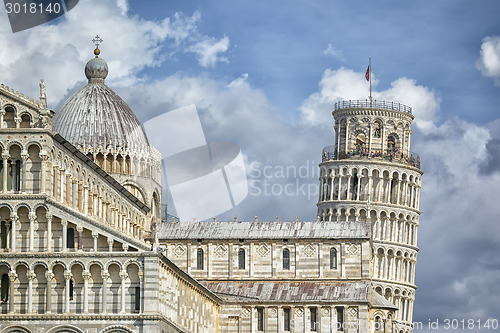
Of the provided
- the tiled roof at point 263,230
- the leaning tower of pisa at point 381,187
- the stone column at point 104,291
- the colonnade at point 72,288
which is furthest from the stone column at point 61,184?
the leaning tower of pisa at point 381,187

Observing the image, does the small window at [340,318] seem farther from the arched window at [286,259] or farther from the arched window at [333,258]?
the arched window at [286,259]

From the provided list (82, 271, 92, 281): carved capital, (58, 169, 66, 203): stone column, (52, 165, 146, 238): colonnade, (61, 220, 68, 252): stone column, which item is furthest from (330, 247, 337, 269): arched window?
(61, 220, 68, 252): stone column

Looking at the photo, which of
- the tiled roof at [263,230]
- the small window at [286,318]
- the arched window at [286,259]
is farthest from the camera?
the tiled roof at [263,230]

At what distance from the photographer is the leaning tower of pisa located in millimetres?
174125

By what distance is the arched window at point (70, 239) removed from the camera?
10094cm

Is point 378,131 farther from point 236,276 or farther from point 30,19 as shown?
point 30,19

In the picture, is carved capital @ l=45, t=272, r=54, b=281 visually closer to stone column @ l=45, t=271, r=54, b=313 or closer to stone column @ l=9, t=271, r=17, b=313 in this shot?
stone column @ l=45, t=271, r=54, b=313

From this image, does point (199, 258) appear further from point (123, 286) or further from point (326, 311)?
point (123, 286)

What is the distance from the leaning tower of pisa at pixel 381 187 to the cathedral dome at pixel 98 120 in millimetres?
43997

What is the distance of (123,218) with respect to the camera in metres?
127

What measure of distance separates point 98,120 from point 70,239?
116 ft

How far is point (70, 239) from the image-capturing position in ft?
332

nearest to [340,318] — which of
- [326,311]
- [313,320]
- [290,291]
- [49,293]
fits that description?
[326,311]

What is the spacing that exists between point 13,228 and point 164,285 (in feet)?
36.1
